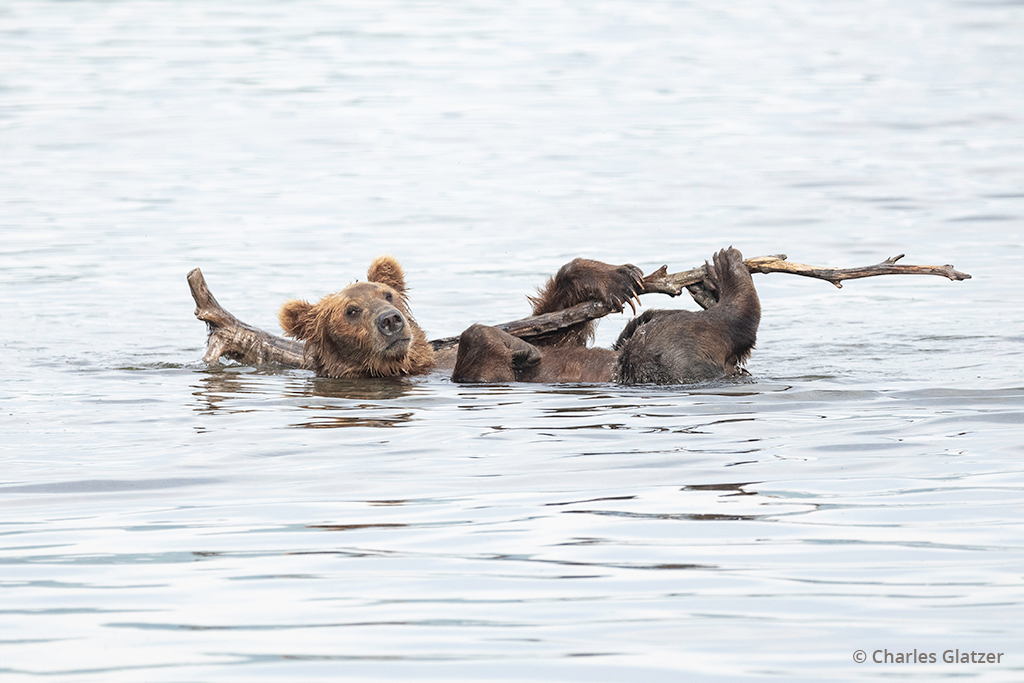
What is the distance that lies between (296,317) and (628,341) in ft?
8.67

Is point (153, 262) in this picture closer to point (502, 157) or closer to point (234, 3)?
point (502, 157)

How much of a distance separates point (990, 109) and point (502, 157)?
929 cm

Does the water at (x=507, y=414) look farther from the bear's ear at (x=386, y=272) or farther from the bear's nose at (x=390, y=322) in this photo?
the bear's ear at (x=386, y=272)

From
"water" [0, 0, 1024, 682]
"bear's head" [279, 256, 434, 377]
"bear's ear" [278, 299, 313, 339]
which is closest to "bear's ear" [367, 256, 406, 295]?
"bear's head" [279, 256, 434, 377]

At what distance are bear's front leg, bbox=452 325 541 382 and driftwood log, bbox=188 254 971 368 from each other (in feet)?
1.15

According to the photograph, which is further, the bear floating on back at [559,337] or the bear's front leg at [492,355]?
the bear's front leg at [492,355]

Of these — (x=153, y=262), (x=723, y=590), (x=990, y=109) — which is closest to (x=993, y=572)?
(x=723, y=590)

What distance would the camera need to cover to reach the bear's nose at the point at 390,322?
Result: 408 inches

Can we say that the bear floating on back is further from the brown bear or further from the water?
the water

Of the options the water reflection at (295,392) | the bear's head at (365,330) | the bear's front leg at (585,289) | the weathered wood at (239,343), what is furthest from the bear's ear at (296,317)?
the bear's front leg at (585,289)

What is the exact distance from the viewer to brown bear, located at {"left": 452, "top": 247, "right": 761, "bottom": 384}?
9445mm

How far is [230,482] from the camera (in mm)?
7160

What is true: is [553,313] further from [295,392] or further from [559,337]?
[295,392]

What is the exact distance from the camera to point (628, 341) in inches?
387
